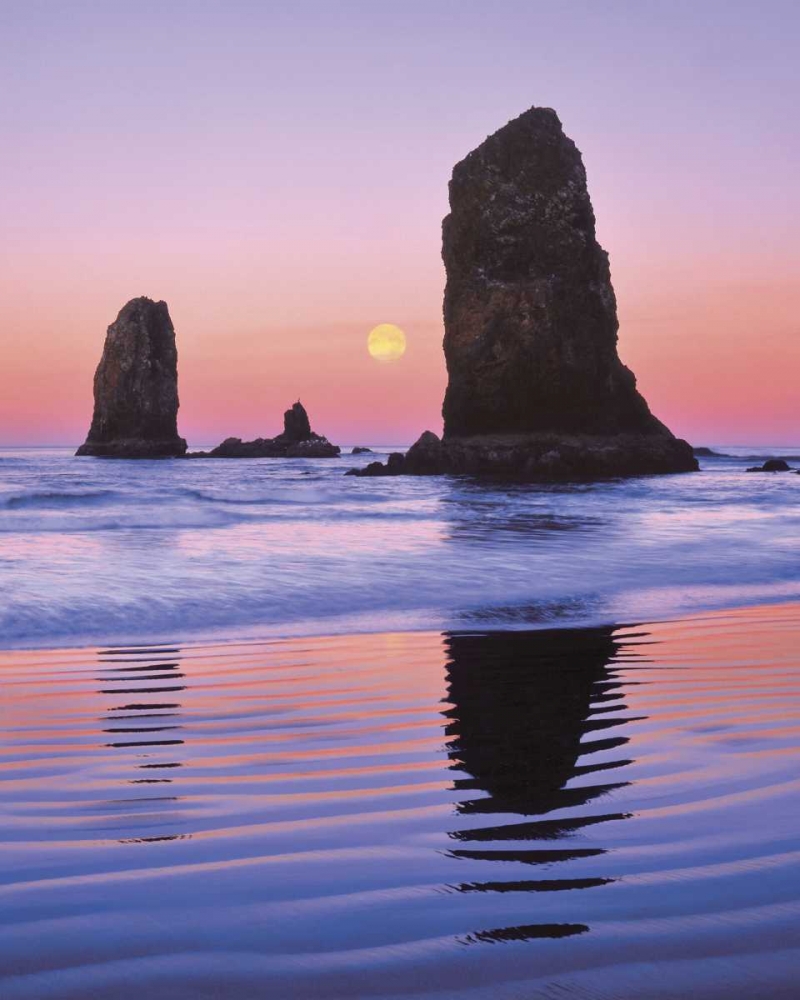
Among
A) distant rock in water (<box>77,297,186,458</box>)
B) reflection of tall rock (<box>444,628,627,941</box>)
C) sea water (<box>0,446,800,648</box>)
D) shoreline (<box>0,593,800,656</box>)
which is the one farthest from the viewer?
distant rock in water (<box>77,297,186,458</box>)

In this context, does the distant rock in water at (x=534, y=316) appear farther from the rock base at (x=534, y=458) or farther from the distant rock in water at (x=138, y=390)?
the distant rock in water at (x=138, y=390)

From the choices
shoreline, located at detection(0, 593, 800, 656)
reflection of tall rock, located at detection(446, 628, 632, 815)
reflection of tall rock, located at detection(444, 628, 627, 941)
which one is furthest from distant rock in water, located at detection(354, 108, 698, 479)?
reflection of tall rock, located at detection(444, 628, 627, 941)

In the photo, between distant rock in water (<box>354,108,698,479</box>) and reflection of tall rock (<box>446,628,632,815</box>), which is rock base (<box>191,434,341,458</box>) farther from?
reflection of tall rock (<box>446,628,632,815</box>)

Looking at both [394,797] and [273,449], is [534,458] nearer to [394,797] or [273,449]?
[394,797]

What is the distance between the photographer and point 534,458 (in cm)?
3909

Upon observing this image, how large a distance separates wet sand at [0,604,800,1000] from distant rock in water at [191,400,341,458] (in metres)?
77.6

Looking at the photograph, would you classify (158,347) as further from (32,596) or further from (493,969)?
(493,969)

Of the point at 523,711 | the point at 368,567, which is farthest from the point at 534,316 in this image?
the point at 523,711

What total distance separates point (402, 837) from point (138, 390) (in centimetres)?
8243

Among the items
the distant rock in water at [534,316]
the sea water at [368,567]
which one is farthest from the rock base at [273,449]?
the sea water at [368,567]

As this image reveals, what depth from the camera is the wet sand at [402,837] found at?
60.3 inches

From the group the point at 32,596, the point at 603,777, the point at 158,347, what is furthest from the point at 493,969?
the point at 158,347

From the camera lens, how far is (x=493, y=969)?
1.51 m

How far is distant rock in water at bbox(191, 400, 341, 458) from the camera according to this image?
8138 cm
